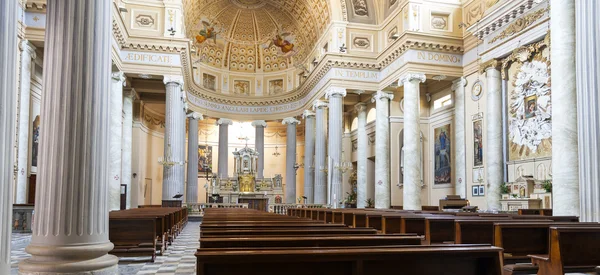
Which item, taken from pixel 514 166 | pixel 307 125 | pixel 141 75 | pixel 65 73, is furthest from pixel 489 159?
pixel 65 73

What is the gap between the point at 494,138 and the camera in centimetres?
1906

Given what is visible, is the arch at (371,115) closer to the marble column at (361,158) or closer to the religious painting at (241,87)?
the marble column at (361,158)

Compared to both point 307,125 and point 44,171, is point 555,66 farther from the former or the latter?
point 307,125

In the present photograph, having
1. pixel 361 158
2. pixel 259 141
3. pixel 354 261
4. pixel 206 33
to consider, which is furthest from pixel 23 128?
pixel 259 141

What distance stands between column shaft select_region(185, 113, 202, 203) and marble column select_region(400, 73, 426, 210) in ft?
40.0

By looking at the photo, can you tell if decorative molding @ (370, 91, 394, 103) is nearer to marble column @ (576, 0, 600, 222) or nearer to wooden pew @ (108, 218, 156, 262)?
marble column @ (576, 0, 600, 222)

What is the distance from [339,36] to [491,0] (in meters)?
7.93

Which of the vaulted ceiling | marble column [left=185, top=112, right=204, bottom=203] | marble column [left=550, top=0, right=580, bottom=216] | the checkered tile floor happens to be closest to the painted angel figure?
the vaulted ceiling

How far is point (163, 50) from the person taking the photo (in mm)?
22625

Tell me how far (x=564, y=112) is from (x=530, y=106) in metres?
6.86

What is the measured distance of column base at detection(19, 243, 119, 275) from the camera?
4.29 meters

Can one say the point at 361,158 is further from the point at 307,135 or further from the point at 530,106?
the point at 530,106

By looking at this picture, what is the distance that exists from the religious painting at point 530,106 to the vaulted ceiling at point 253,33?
1391 centimetres

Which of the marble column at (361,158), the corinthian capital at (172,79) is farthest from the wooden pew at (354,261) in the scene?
the marble column at (361,158)
